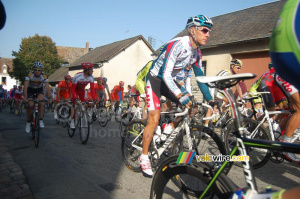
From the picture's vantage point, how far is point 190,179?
194 centimetres

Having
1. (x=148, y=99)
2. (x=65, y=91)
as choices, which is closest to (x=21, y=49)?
(x=65, y=91)

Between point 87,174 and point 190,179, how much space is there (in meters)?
2.41

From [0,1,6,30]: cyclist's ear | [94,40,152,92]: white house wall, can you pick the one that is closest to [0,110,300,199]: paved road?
[0,1,6,30]: cyclist's ear

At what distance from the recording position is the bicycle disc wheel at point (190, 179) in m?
1.58

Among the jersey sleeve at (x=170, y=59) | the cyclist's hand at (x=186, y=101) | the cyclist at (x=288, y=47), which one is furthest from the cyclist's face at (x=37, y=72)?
the cyclist at (x=288, y=47)

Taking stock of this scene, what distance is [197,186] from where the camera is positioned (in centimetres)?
192

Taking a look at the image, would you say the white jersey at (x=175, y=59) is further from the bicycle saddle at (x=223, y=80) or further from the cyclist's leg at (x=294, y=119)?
the cyclist's leg at (x=294, y=119)

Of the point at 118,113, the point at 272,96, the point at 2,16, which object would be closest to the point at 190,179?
the point at 2,16

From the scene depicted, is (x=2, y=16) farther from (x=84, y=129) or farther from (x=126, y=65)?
(x=126, y=65)

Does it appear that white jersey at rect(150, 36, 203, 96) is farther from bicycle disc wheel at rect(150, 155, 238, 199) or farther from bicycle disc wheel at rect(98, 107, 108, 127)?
bicycle disc wheel at rect(98, 107, 108, 127)

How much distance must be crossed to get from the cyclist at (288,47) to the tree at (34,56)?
58.1m

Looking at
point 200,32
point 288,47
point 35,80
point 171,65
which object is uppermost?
point 200,32

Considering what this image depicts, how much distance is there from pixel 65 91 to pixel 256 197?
35.4 ft

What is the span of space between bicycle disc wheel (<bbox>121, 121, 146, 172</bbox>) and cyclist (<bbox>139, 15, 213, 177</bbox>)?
1.80 ft
